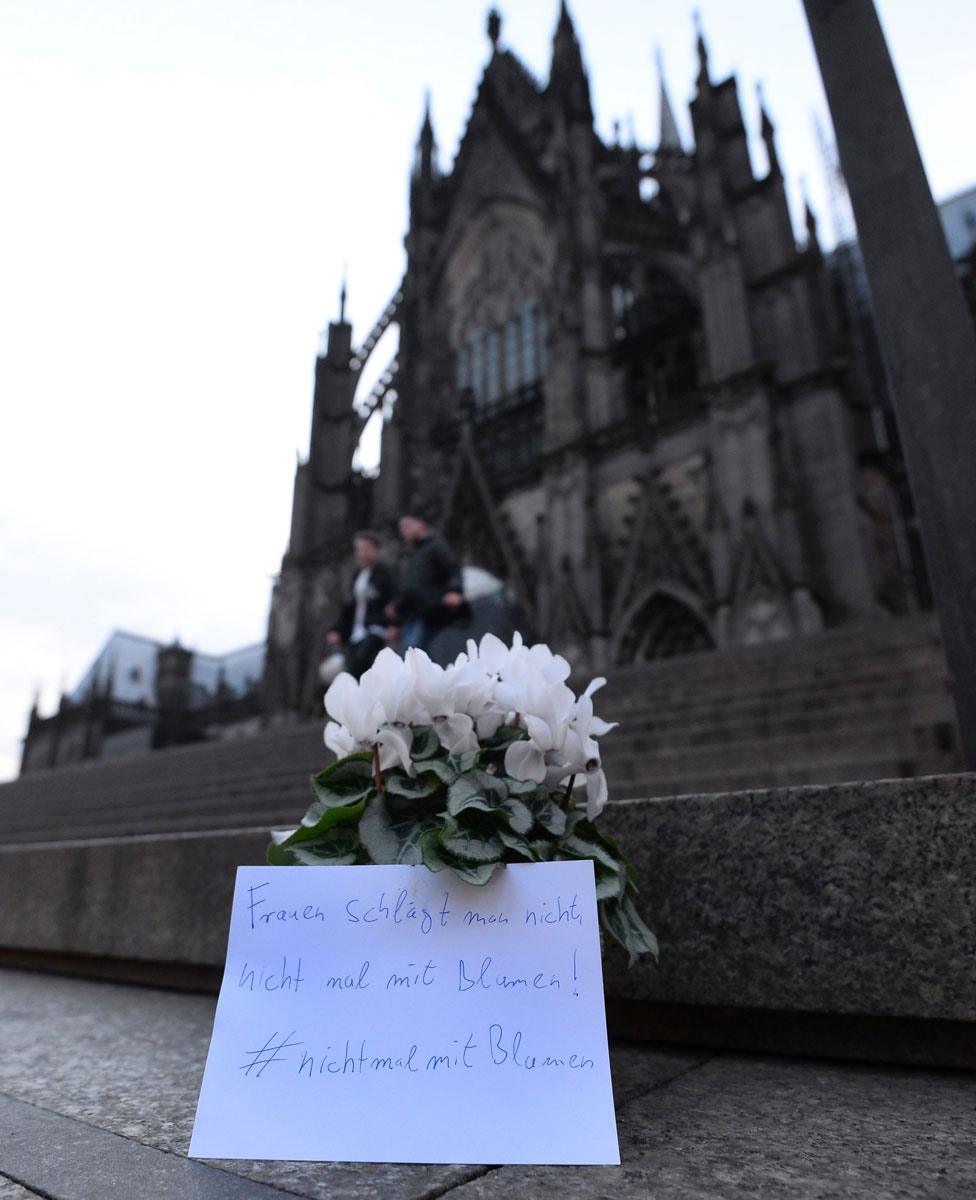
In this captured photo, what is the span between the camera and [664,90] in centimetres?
3866

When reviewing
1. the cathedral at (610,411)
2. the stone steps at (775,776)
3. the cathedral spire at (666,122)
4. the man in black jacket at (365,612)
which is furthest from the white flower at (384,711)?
the cathedral spire at (666,122)

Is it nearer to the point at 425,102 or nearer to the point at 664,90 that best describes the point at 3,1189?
the point at 425,102

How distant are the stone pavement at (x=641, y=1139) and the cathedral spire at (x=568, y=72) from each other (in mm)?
21955

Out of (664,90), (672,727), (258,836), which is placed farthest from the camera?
(664,90)

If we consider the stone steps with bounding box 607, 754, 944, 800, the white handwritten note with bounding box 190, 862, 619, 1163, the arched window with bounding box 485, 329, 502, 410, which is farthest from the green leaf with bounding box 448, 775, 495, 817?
the arched window with bounding box 485, 329, 502, 410

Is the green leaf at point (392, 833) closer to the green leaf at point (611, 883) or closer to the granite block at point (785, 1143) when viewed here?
the green leaf at point (611, 883)

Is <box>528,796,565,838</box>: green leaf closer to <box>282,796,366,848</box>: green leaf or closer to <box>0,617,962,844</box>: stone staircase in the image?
<box>282,796,366,848</box>: green leaf

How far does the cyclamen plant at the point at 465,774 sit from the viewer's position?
4.11 ft

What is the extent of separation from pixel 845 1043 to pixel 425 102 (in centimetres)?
3250

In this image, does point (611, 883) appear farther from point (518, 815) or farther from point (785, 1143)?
point (785, 1143)

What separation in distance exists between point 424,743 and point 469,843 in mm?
226

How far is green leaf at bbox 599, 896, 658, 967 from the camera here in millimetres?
1263

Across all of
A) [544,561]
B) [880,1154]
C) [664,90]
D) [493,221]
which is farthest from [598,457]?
[664,90]

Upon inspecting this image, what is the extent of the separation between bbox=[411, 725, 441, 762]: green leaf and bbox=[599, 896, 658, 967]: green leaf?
37 cm
